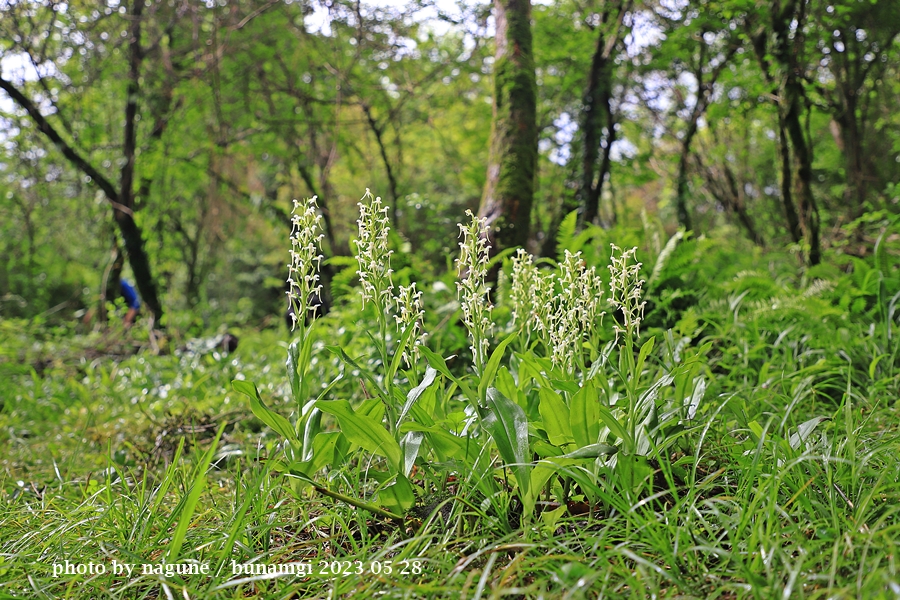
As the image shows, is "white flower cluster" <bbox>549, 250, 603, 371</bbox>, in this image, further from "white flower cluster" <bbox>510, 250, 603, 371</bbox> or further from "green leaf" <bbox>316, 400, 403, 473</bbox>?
"green leaf" <bbox>316, 400, 403, 473</bbox>

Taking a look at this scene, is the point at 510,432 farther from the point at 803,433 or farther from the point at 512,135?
the point at 512,135

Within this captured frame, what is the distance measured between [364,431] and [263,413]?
0.35 m

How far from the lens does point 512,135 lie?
4.35 metres

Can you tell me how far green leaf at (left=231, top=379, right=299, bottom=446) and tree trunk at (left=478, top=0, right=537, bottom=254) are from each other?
2520 millimetres

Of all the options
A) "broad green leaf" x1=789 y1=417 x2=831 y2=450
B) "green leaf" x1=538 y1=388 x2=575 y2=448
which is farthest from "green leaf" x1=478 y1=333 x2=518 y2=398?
"broad green leaf" x1=789 y1=417 x2=831 y2=450

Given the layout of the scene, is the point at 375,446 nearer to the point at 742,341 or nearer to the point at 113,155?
the point at 742,341

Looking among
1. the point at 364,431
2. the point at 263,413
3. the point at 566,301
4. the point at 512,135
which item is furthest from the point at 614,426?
the point at 512,135

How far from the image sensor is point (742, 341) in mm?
3020

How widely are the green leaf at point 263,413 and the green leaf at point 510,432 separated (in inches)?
25.4

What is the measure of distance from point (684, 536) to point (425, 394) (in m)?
0.82

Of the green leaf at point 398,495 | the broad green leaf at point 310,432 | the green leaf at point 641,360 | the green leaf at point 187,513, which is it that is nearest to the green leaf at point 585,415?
the green leaf at point 641,360

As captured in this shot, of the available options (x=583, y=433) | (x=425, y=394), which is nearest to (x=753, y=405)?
(x=583, y=433)

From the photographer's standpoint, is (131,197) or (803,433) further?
(131,197)

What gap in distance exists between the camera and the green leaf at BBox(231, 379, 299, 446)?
165 cm
